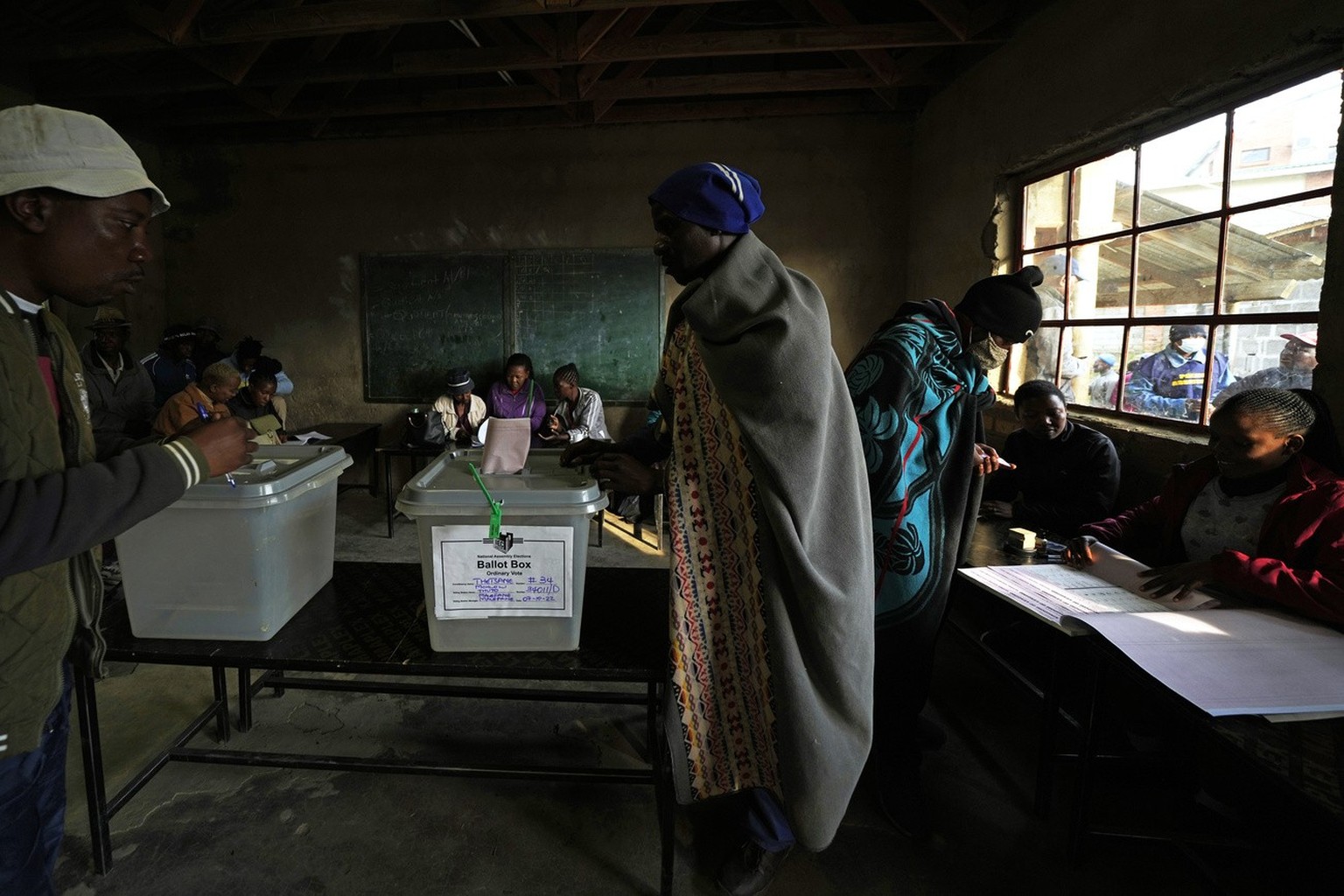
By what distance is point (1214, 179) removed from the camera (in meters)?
2.73

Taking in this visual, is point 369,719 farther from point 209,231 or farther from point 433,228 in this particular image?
point 209,231

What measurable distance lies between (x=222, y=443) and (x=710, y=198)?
938mm

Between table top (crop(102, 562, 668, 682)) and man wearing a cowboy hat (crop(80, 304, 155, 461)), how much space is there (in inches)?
132

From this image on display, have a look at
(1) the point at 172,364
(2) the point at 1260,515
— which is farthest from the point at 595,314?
(2) the point at 1260,515

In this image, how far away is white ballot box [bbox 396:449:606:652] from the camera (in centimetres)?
139

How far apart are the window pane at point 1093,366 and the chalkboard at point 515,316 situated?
3211 millimetres

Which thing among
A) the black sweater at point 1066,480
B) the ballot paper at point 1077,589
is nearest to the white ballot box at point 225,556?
the ballot paper at point 1077,589

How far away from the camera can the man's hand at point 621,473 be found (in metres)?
1.45

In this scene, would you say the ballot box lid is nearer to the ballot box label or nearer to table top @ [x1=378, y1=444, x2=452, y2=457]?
the ballot box label

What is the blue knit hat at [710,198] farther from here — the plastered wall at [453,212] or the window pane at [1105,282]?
the plastered wall at [453,212]

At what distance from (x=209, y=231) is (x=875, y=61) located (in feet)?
19.4

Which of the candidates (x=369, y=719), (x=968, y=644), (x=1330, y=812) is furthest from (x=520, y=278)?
(x=1330, y=812)

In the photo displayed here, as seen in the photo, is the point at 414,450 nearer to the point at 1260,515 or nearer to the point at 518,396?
the point at 518,396

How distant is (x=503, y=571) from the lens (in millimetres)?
1421
